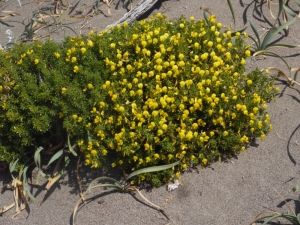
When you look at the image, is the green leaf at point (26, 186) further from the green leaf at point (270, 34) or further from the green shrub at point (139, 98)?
the green leaf at point (270, 34)

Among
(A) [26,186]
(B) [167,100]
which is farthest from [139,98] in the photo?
(A) [26,186]

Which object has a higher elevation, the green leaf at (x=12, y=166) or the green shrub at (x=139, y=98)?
the green shrub at (x=139, y=98)

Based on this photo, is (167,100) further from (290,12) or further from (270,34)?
(290,12)

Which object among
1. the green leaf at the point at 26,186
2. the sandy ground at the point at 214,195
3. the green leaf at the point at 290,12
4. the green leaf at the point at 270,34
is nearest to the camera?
the sandy ground at the point at 214,195

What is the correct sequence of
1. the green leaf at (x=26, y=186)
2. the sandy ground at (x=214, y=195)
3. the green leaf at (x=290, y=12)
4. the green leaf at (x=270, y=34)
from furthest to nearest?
the green leaf at (x=290, y=12) < the green leaf at (x=270, y=34) < the green leaf at (x=26, y=186) < the sandy ground at (x=214, y=195)

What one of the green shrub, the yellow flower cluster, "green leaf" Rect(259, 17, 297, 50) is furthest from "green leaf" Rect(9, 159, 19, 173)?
"green leaf" Rect(259, 17, 297, 50)

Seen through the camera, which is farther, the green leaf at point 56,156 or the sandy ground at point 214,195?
the green leaf at point 56,156

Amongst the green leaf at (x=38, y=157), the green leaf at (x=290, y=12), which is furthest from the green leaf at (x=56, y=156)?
the green leaf at (x=290, y=12)

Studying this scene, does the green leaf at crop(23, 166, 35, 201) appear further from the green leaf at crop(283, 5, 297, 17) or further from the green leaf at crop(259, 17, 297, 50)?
the green leaf at crop(283, 5, 297, 17)

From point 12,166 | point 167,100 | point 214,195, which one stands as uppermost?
point 167,100
